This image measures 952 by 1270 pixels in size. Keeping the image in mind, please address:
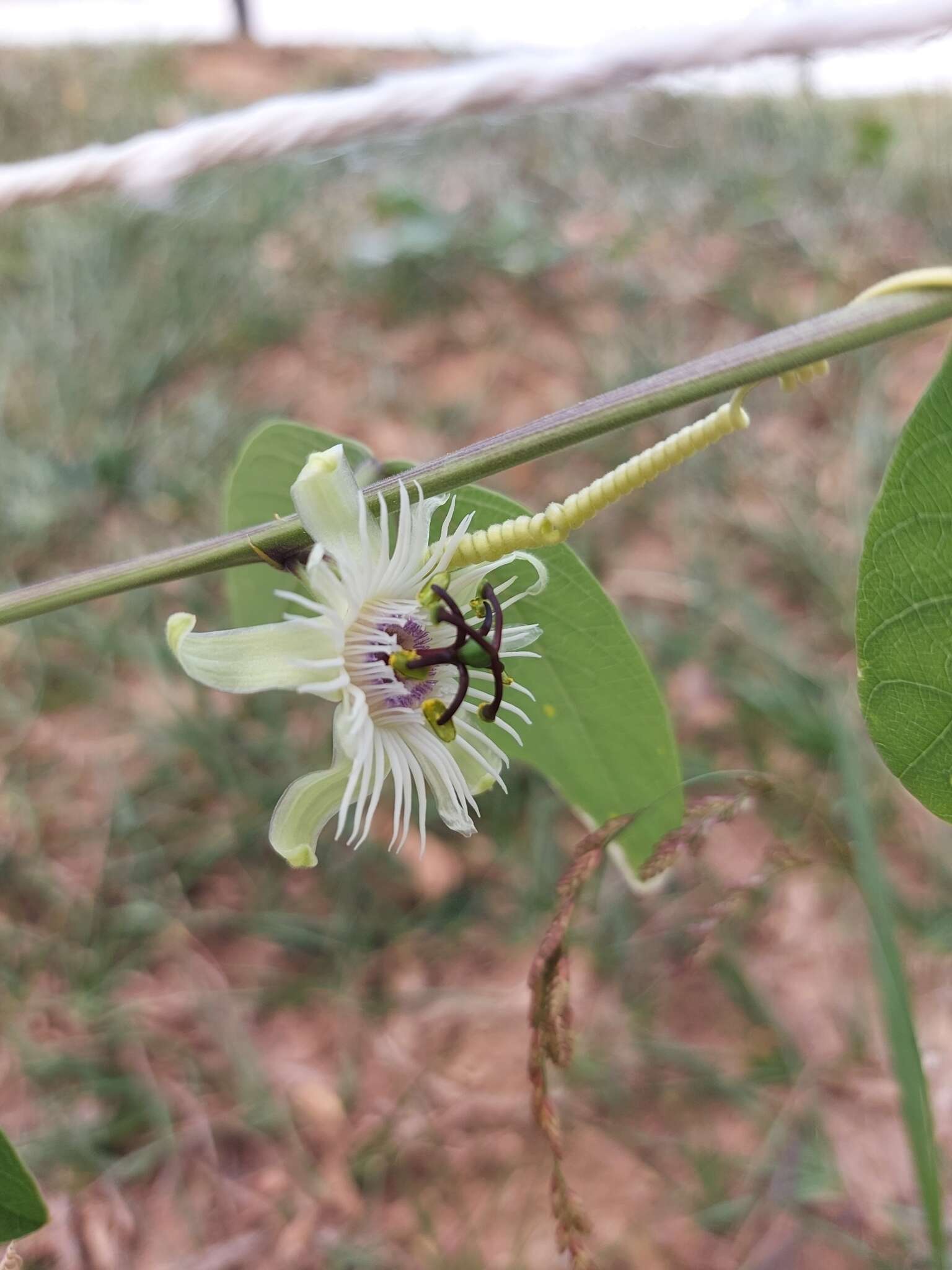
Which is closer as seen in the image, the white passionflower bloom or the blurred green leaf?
Answer: the white passionflower bloom

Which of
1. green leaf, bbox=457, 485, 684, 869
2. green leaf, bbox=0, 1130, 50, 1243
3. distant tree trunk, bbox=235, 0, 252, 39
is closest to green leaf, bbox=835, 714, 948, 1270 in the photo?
green leaf, bbox=457, 485, 684, 869

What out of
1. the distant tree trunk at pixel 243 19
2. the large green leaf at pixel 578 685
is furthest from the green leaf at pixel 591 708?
the distant tree trunk at pixel 243 19

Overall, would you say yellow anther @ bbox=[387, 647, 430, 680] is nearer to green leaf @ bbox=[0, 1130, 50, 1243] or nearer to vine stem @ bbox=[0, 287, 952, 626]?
vine stem @ bbox=[0, 287, 952, 626]

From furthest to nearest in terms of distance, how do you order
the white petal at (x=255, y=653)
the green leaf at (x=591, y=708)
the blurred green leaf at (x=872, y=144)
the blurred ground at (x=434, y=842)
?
the blurred green leaf at (x=872, y=144), the blurred ground at (x=434, y=842), the green leaf at (x=591, y=708), the white petal at (x=255, y=653)

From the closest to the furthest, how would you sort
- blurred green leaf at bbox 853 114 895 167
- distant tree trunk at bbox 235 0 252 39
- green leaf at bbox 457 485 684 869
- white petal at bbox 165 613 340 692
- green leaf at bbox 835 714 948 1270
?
white petal at bbox 165 613 340 692 < green leaf at bbox 457 485 684 869 < green leaf at bbox 835 714 948 1270 < blurred green leaf at bbox 853 114 895 167 < distant tree trunk at bbox 235 0 252 39

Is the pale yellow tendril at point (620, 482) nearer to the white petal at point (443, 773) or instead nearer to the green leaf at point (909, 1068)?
the white petal at point (443, 773)

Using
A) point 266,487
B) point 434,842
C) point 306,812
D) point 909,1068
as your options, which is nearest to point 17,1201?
point 306,812

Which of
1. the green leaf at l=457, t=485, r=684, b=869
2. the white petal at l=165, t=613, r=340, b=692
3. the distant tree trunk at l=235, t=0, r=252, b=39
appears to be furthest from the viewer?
the distant tree trunk at l=235, t=0, r=252, b=39
